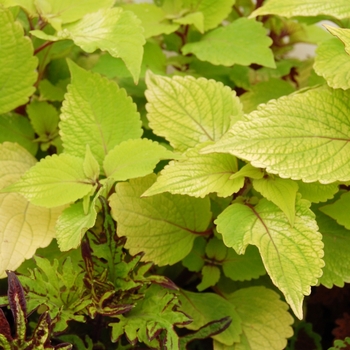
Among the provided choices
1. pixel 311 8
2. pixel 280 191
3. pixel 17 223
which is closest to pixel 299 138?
pixel 280 191

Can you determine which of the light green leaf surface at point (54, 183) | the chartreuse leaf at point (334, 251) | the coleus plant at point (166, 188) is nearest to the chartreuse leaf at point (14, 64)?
the coleus plant at point (166, 188)

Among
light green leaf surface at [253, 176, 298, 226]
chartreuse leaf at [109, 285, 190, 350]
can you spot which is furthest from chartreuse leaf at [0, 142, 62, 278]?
light green leaf surface at [253, 176, 298, 226]

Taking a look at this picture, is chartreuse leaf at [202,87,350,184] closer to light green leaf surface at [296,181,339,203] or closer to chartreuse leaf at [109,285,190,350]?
light green leaf surface at [296,181,339,203]

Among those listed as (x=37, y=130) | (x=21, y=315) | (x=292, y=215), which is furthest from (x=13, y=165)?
(x=292, y=215)

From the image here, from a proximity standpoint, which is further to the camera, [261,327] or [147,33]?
[147,33]

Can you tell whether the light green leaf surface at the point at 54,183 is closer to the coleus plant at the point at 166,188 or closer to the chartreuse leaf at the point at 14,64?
the coleus plant at the point at 166,188

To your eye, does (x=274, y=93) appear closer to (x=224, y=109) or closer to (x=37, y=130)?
(x=224, y=109)
